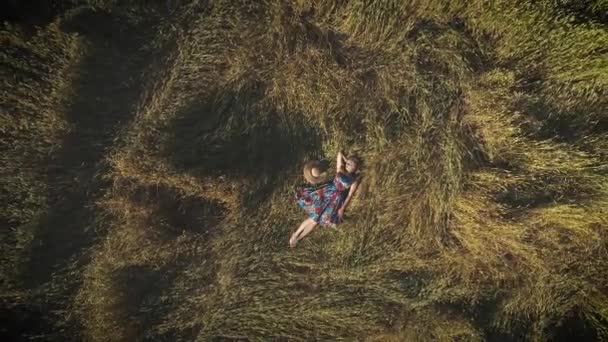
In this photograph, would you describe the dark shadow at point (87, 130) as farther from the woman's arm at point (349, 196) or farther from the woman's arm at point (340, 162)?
the woman's arm at point (349, 196)

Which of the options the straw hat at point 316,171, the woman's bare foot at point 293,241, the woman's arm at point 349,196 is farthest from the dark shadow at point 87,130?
the woman's arm at point 349,196

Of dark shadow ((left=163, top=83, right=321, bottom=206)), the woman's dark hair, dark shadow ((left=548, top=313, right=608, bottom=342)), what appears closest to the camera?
dark shadow ((left=163, top=83, right=321, bottom=206))

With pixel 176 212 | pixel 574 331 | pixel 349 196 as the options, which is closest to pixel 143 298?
pixel 176 212

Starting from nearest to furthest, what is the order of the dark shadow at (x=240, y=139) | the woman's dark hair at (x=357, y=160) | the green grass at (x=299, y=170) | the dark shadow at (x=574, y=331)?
the green grass at (x=299, y=170) → the dark shadow at (x=240, y=139) → the woman's dark hair at (x=357, y=160) → the dark shadow at (x=574, y=331)

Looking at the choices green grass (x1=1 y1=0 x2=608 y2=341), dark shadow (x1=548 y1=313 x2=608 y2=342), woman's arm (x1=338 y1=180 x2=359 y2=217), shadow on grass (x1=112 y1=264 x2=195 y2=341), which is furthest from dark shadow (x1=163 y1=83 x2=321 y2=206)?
dark shadow (x1=548 y1=313 x2=608 y2=342)

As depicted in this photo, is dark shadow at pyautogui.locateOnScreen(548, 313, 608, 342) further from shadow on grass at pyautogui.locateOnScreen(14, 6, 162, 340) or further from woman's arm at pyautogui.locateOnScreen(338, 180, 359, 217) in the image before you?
shadow on grass at pyautogui.locateOnScreen(14, 6, 162, 340)

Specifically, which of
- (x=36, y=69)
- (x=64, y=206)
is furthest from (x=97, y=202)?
(x=36, y=69)

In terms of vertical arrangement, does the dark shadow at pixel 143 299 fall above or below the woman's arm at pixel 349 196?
below
